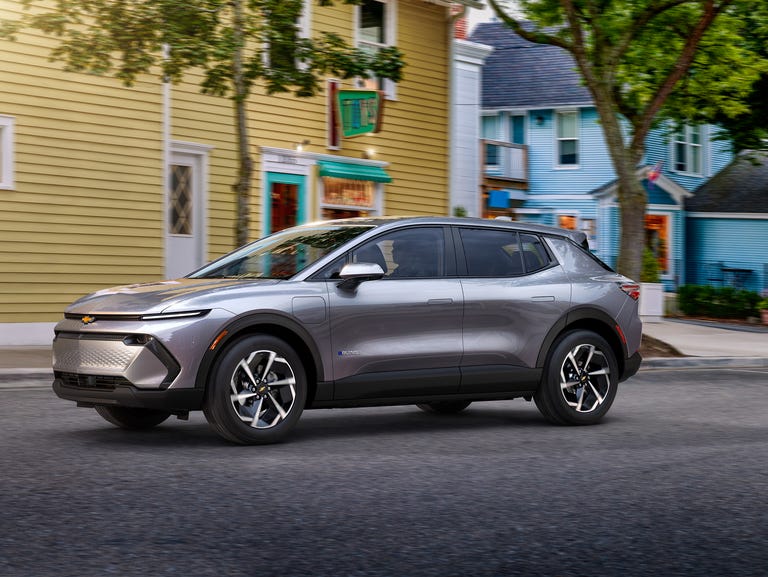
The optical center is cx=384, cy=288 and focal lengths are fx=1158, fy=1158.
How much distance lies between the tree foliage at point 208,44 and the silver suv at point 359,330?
18.5 feet

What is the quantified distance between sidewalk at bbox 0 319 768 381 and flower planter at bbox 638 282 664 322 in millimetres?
402

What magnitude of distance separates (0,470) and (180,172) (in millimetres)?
12220

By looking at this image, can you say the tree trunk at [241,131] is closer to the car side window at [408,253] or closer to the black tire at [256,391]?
the car side window at [408,253]

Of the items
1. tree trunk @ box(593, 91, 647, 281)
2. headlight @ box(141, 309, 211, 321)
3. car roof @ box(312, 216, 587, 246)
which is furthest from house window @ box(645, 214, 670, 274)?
headlight @ box(141, 309, 211, 321)

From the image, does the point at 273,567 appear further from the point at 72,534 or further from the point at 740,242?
the point at 740,242

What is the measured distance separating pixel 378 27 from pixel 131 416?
49.3 feet

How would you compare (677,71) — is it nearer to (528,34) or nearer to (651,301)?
(528,34)

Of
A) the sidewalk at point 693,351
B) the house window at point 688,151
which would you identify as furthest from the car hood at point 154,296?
the house window at point 688,151

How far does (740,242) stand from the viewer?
3916cm

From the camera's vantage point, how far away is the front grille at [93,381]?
25.3ft

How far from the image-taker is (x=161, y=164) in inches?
710

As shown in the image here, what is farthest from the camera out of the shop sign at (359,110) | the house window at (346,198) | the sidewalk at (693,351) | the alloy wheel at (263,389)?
the house window at (346,198)

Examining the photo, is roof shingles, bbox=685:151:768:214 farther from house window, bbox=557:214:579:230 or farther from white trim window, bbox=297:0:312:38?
white trim window, bbox=297:0:312:38

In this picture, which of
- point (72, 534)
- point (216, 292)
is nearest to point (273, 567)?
point (72, 534)
